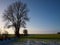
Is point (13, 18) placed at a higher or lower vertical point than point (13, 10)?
lower

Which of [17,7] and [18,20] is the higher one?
[17,7]

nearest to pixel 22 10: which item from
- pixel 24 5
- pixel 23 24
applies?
pixel 24 5

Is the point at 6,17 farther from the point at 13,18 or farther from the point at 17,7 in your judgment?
the point at 17,7

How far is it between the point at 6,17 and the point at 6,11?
3.79 ft

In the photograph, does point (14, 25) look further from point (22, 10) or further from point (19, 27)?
point (22, 10)

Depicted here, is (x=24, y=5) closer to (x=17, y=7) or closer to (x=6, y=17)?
(x=17, y=7)

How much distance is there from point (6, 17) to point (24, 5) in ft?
13.9

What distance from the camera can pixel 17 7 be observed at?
84.3ft

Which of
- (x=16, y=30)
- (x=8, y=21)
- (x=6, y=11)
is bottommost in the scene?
(x=16, y=30)

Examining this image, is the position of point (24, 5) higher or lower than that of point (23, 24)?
higher

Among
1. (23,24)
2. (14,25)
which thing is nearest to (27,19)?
(23,24)

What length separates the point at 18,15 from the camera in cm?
2564

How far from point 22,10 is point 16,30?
417 centimetres

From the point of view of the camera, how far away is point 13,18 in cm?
2517
